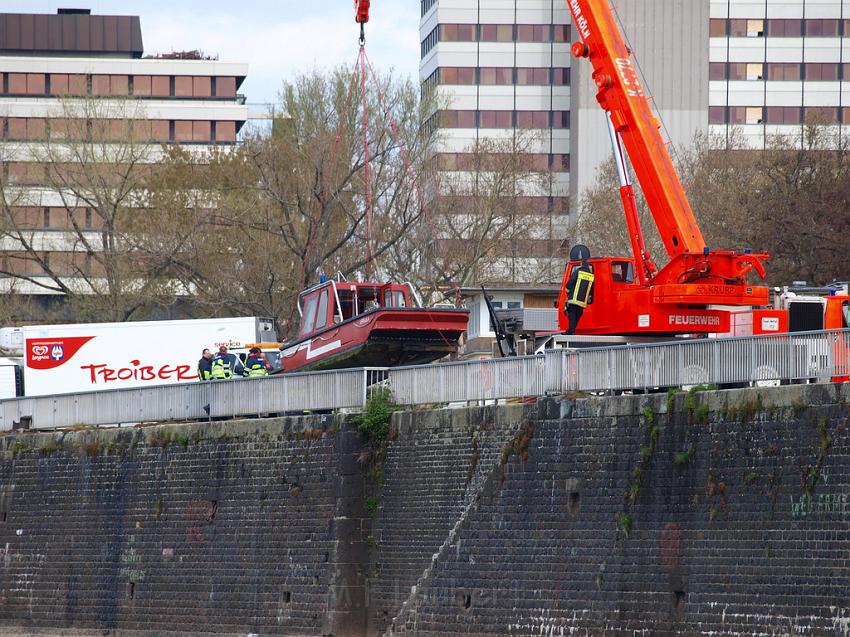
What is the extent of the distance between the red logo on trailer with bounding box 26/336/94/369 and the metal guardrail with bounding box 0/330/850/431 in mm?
8820

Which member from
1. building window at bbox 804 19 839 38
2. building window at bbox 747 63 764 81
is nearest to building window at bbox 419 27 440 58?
building window at bbox 747 63 764 81

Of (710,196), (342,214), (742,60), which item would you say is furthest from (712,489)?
(742,60)

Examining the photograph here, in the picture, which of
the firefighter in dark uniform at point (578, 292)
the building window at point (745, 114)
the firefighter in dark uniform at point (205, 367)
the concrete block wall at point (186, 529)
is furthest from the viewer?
the building window at point (745, 114)

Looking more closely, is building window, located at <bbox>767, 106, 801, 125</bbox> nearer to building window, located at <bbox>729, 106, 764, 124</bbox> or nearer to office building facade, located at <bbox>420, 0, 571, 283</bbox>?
building window, located at <bbox>729, 106, 764, 124</bbox>

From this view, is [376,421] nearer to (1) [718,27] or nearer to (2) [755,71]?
(1) [718,27]

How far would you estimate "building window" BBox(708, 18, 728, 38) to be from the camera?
84.4 metres

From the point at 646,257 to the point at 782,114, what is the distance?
186ft

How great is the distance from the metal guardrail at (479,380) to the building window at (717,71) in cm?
5349

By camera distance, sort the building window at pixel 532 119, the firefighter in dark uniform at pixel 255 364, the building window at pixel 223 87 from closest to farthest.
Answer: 1. the firefighter in dark uniform at pixel 255 364
2. the building window at pixel 532 119
3. the building window at pixel 223 87

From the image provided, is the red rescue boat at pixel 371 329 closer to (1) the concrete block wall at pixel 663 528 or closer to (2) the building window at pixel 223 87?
(1) the concrete block wall at pixel 663 528

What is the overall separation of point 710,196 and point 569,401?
36.8 m

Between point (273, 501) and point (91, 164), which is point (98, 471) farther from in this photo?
point (91, 164)

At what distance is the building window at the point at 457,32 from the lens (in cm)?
8662

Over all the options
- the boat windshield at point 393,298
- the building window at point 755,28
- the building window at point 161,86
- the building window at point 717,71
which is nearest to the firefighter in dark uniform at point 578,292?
the boat windshield at point 393,298
